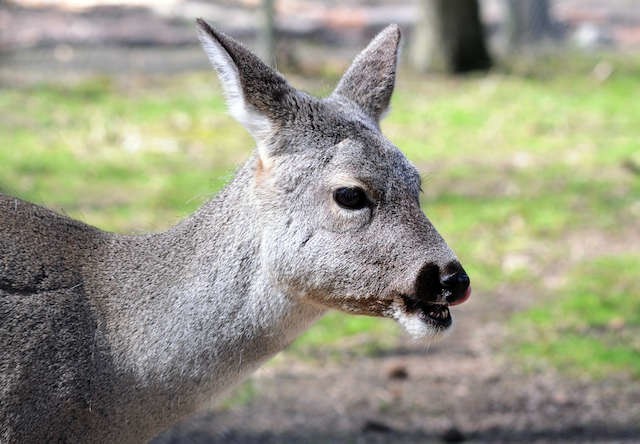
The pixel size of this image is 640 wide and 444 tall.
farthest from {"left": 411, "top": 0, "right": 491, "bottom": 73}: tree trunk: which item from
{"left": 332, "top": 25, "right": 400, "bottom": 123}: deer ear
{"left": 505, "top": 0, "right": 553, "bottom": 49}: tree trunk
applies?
{"left": 332, "top": 25, "right": 400, "bottom": 123}: deer ear

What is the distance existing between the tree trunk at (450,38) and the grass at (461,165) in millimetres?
309

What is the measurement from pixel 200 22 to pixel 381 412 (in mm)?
Answer: 3088

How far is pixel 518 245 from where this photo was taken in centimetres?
830

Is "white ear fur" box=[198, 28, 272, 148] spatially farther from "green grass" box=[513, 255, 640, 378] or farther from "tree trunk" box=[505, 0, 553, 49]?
"tree trunk" box=[505, 0, 553, 49]

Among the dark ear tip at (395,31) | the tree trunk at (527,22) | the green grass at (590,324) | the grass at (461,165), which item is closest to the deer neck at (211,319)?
the dark ear tip at (395,31)

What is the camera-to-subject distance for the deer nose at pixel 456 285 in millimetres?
3613

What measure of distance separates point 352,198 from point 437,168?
6001 millimetres

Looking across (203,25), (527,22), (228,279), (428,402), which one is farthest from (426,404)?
(527,22)

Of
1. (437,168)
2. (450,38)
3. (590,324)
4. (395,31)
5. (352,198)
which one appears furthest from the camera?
(450,38)

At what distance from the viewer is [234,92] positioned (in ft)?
12.5

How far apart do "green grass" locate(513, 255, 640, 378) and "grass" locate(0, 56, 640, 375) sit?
13 mm

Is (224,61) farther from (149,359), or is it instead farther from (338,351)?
(338,351)

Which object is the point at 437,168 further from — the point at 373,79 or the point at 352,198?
the point at 352,198

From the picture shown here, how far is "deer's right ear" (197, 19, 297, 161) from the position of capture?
12.2 feet
